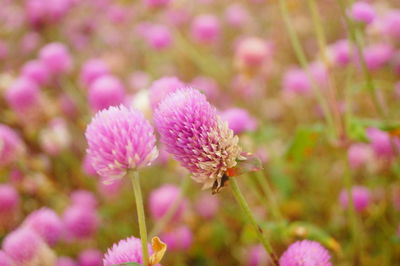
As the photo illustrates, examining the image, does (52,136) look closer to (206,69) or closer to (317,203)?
(206,69)

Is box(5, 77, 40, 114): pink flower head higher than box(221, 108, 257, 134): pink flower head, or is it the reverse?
box(5, 77, 40, 114): pink flower head

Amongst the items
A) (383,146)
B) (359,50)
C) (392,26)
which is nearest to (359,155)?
(383,146)

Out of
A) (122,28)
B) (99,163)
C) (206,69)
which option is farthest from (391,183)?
(122,28)

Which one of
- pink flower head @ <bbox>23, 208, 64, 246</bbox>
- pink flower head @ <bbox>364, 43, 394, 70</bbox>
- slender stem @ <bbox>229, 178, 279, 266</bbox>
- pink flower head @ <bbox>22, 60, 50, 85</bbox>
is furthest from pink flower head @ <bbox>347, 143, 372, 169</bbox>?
pink flower head @ <bbox>22, 60, 50, 85</bbox>

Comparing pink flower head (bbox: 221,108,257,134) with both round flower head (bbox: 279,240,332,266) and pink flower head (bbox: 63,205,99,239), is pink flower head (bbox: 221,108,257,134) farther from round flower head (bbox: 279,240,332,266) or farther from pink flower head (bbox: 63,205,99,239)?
pink flower head (bbox: 63,205,99,239)

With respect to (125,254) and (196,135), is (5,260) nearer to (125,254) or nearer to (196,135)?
(125,254)
